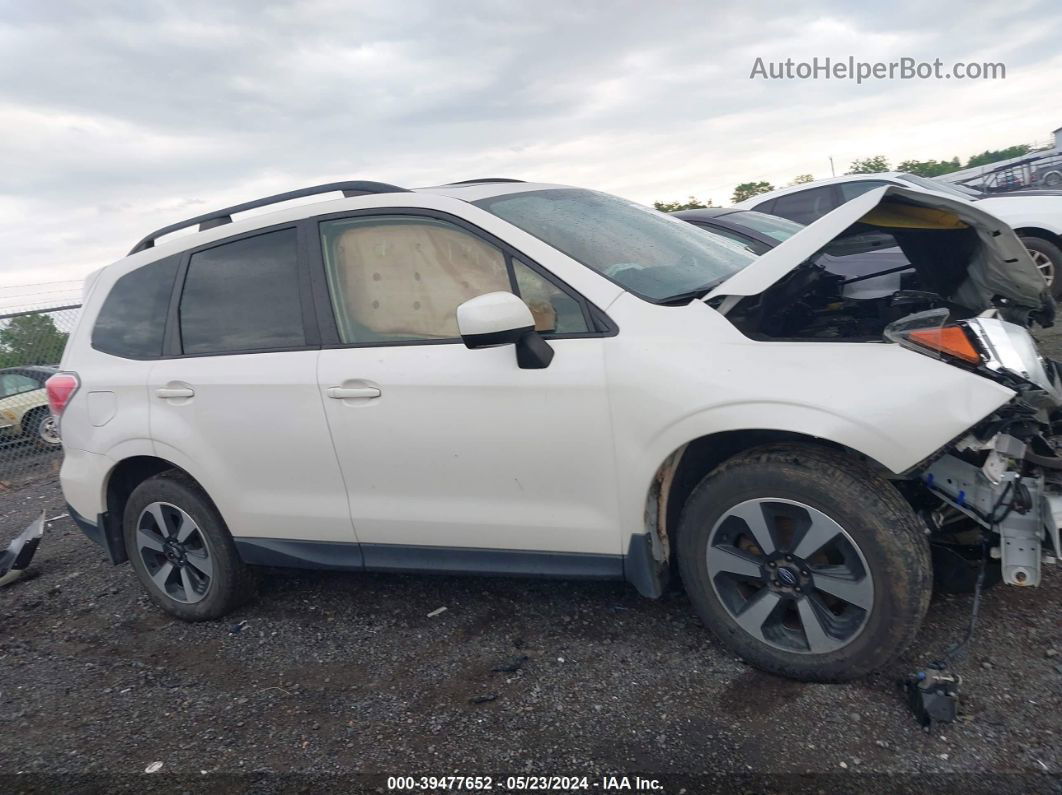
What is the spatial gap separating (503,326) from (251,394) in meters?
1.39

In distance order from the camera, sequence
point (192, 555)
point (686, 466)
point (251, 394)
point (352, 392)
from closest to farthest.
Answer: point (686, 466), point (352, 392), point (251, 394), point (192, 555)


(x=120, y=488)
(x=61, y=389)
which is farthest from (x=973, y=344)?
(x=61, y=389)

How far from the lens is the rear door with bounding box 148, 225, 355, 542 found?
3.48 meters

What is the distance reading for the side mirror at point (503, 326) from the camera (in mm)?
2711

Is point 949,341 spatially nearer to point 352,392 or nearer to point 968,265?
point 968,265

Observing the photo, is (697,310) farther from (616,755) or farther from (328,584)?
(328,584)

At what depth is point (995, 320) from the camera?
2.82 m

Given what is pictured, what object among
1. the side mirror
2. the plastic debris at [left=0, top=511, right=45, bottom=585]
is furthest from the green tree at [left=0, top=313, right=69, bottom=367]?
the side mirror

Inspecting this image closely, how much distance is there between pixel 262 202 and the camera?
3781mm

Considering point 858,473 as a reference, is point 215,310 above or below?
above

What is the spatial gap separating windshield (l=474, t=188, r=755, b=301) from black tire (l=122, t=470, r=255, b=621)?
1939 mm

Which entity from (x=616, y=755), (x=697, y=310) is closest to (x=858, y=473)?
(x=697, y=310)

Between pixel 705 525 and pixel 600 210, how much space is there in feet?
5.21

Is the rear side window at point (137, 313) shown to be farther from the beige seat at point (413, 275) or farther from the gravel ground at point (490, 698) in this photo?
the gravel ground at point (490, 698)
